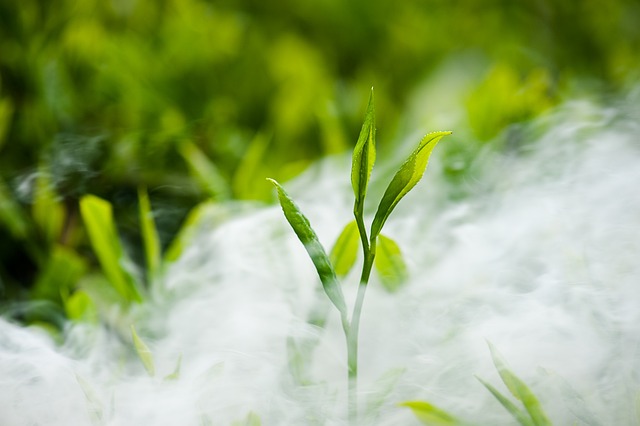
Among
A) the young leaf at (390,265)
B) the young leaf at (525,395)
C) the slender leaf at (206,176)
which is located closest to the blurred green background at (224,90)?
the slender leaf at (206,176)

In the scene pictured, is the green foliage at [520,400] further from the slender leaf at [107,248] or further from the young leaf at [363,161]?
the slender leaf at [107,248]

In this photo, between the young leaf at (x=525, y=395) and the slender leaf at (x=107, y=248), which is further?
the slender leaf at (x=107, y=248)

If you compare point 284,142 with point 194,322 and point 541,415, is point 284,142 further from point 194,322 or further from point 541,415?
point 541,415

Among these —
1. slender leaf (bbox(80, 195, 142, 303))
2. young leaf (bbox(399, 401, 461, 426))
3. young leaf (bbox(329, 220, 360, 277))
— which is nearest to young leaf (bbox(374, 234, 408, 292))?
young leaf (bbox(329, 220, 360, 277))

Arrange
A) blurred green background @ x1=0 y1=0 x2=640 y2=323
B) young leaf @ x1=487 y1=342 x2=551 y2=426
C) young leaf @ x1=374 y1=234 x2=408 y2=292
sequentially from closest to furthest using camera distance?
young leaf @ x1=487 y1=342 x2=551 y2=426, young leaf @ x1=374 y1=234 x2=408 y2=292, blurred green background @ x1=0 y1=0 x2=640 y2=323

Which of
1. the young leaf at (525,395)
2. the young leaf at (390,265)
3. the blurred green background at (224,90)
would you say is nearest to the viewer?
the young leaf at (525,395)

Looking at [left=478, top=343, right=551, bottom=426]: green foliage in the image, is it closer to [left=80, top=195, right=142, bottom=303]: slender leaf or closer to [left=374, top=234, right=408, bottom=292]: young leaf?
[left=374, top=234, right=408, bottom=292]: young leaf

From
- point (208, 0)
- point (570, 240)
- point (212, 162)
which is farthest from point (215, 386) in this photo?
point (208, 0)
